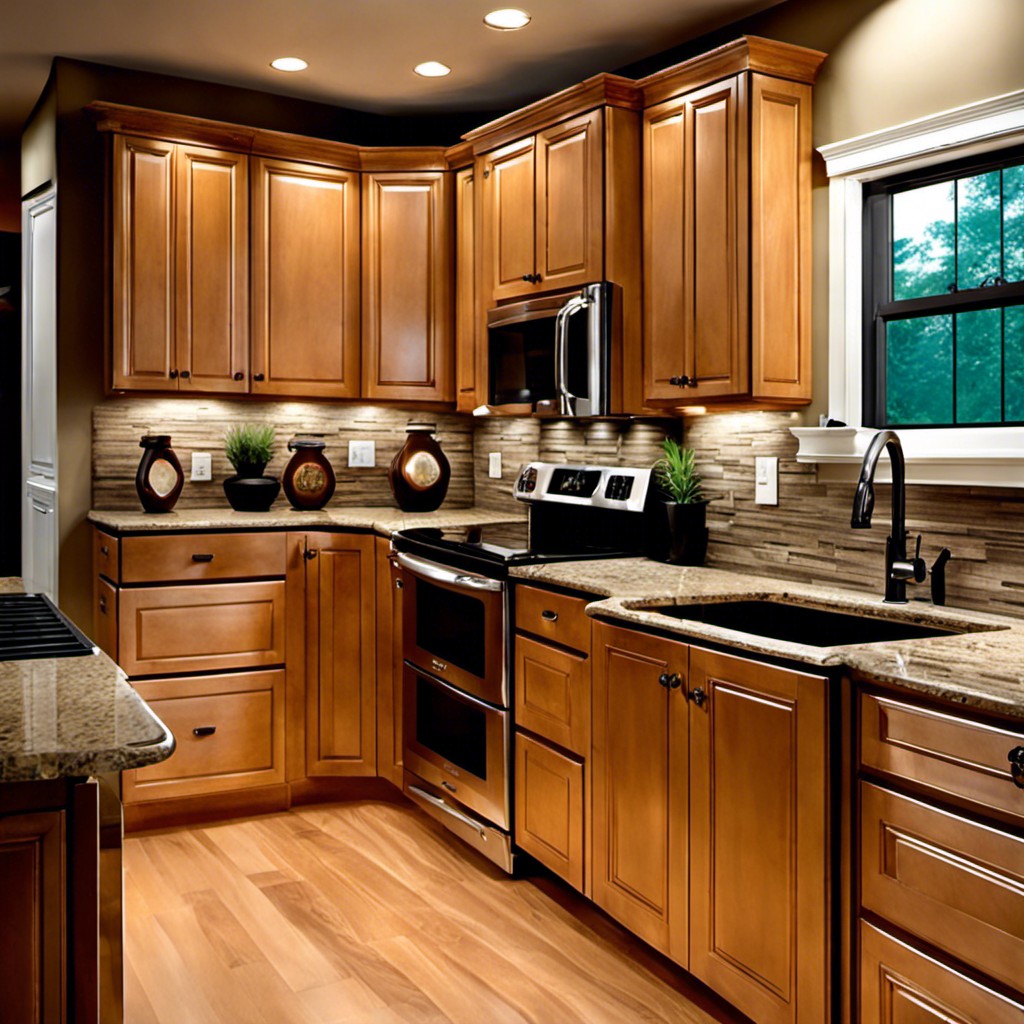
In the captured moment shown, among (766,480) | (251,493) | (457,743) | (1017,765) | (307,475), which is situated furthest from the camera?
(307,475)

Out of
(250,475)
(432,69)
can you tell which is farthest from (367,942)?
(432,69)

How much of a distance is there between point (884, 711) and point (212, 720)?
2527mm

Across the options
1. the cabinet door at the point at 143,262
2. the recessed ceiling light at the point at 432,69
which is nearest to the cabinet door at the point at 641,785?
the cabinet door at the point at 143,262

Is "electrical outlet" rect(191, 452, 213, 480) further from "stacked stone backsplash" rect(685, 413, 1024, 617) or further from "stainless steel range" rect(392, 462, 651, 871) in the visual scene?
"stacked stone backsplash" rect(685, 413, 1024, 617)

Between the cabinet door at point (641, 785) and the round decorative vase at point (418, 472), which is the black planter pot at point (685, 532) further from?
the round decorative vase at point (418, 472)

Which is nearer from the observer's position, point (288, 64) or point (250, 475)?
point (288, 64)

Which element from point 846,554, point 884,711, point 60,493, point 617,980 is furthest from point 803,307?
point 60,493

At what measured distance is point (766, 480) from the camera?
3.17 metres

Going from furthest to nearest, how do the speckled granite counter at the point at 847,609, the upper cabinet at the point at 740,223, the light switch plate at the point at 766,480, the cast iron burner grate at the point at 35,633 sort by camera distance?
the light switch plate at the point at 766,480 → the upper cabinet at the point at 740,223 → the speckled granite counter at the point at 847,609 → the cast iron burner grate at the point at 35,633

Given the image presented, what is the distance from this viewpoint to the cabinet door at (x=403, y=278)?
4348 millimetres

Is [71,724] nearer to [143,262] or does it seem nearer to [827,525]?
[827,525]

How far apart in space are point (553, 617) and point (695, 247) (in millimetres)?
1119

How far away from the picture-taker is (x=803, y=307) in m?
2.98

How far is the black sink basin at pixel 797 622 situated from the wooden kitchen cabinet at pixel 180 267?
7.26ft
